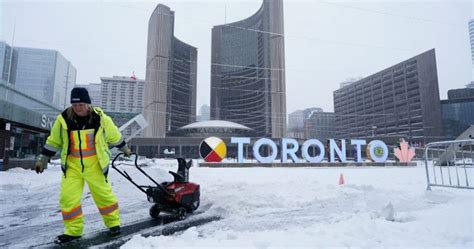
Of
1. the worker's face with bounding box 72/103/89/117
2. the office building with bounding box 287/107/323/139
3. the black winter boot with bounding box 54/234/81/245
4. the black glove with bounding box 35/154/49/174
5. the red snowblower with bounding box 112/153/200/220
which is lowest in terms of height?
the black winter boot with bounding box 54/234/81/245

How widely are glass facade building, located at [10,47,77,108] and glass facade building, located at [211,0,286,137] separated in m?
45.5

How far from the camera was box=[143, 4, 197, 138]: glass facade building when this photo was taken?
8394 cm

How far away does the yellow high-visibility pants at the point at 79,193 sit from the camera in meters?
3.05

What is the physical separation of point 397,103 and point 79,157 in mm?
109486

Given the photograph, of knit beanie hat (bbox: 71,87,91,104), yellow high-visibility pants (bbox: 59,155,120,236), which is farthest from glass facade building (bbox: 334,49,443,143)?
knit beanie hat (bbox: 71,87,91,104)

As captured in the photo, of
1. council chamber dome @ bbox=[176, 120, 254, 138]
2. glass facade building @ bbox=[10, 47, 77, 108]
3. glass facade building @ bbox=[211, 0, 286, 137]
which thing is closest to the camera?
glass facade building @ bbox=[10, 47, 77, 108]

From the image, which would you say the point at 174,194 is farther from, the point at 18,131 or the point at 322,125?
the point at 322,125

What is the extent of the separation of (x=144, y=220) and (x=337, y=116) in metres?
111

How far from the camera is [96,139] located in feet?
10.7

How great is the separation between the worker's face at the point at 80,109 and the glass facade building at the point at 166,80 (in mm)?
81938

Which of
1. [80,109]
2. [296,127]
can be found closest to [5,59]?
[80,109]

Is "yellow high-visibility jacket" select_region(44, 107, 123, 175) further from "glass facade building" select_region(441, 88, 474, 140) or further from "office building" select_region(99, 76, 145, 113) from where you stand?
"glass facade building" select_region(441, 88, 474, 140)

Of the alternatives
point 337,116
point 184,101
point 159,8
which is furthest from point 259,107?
point 159,8

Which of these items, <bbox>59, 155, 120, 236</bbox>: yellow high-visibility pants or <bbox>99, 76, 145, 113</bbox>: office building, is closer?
<bbox>59, 155, 120, 236</bbox>: yellow high-visibility pants
